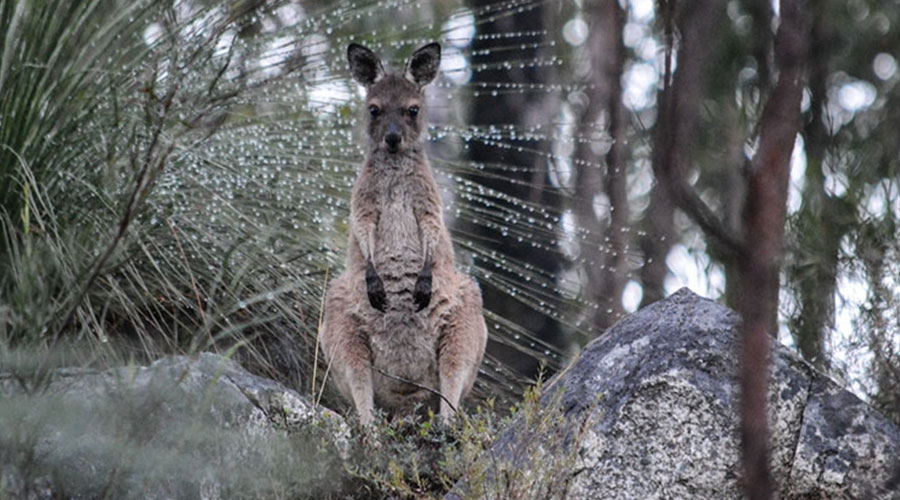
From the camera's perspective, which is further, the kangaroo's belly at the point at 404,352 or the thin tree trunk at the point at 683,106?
the kangaroo's belly at the point at 404,352

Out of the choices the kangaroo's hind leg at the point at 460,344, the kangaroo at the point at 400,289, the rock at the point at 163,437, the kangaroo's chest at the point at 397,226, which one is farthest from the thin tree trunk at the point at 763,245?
the kangaroo's chest at the point at 397,226

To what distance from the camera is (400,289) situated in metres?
4.70

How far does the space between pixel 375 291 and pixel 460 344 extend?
0.34m

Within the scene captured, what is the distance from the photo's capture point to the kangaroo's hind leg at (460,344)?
4.49 meters

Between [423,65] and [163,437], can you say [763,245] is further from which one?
[423,65]

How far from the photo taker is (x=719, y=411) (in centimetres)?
341

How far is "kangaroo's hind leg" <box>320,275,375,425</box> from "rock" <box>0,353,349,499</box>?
1.30ft

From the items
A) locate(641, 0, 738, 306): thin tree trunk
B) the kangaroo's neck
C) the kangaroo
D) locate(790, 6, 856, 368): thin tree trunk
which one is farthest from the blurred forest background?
locate(641, 0, 738, 306): thin tree trunk

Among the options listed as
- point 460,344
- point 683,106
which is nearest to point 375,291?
point 460,344

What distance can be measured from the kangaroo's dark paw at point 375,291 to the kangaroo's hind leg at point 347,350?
0.10m

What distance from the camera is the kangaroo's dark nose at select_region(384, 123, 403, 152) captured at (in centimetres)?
488

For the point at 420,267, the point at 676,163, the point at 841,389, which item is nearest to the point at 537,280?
the point at 420,267

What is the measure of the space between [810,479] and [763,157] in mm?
2386

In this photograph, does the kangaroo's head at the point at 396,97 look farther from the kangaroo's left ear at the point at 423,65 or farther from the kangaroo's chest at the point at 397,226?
the kangaroo's chest at the point at 397,226
